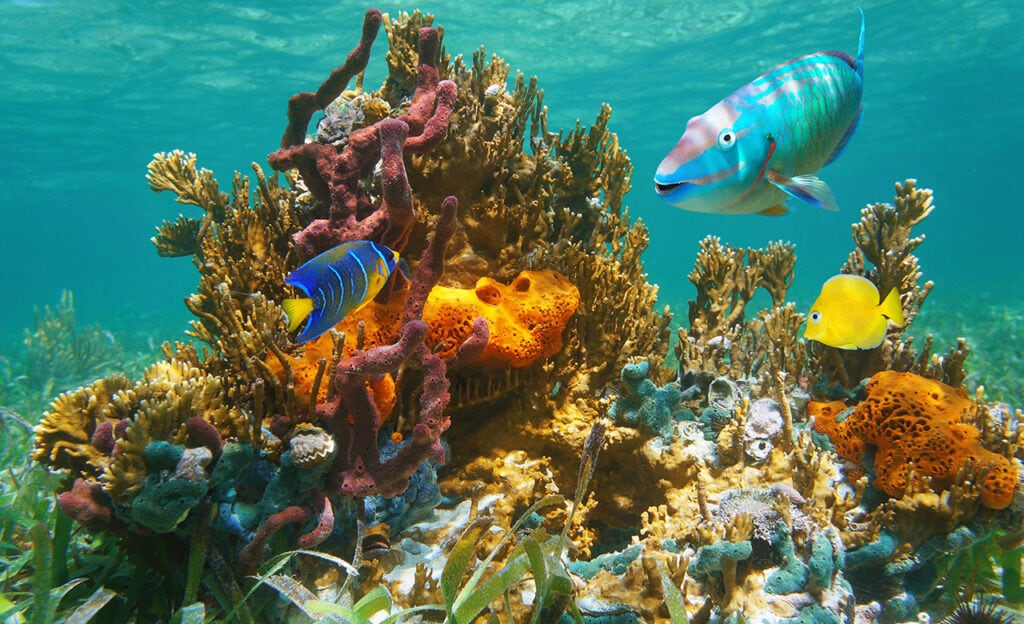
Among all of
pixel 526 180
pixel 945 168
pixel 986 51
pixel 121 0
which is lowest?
pixel 945 168

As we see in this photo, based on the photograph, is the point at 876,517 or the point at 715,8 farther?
the point at 715,8

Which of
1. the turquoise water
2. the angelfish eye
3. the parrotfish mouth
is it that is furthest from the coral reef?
the turquoise water

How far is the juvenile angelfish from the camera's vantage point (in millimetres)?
2000

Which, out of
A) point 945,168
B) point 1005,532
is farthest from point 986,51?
point 945,168

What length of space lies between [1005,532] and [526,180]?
3829 mm

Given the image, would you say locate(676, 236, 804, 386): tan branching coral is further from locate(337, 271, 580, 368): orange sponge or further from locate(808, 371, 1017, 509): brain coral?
locate(337, 271, 580, 368): orange sponge

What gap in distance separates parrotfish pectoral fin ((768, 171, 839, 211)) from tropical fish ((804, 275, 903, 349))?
1851 mm

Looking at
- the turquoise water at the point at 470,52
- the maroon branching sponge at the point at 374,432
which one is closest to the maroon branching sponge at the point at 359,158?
the maroon branching sponge at the point at 374,432

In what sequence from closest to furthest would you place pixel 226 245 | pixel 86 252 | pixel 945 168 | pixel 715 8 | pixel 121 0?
pixel 226 245 → pixel 121 0 → pixel 715 8 → pixel 945 168 → pixel 86 252

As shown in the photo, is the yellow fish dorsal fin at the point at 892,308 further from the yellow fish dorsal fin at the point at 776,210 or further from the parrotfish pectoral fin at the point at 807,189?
the parrotfish pectoral fin at the point at 807,189

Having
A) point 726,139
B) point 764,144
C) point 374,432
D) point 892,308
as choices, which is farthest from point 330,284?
point 892,308

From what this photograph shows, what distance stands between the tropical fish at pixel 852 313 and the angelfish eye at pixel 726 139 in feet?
6.93

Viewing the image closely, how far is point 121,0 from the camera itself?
18.4 meters

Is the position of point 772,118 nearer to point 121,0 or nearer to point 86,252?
point 121,0
